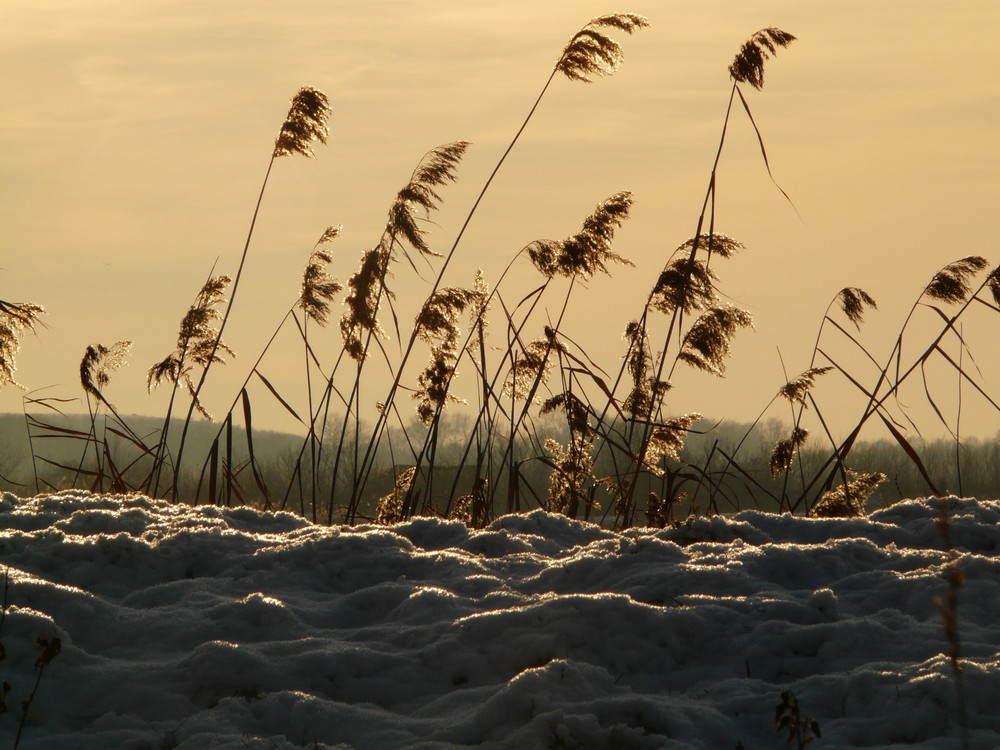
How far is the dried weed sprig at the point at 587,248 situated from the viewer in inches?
212

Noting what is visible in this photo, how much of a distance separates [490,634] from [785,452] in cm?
365

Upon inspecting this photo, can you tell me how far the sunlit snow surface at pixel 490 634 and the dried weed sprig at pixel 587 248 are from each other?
7.11ft

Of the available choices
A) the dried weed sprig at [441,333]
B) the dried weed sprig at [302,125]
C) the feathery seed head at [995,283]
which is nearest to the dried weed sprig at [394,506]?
the dried weed sprig at [441,333]

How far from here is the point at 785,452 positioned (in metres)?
5.72

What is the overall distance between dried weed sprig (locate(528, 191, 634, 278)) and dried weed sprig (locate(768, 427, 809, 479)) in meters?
1.44

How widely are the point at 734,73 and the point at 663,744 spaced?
3.92 m

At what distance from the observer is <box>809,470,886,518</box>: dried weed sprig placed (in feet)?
16.7

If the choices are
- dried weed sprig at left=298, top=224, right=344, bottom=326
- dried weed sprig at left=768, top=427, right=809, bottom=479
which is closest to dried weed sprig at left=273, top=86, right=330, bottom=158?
dried weed sprig at left=298, top=224, right=344, bottom=326

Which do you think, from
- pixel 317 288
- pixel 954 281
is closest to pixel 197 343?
pixel 317 288

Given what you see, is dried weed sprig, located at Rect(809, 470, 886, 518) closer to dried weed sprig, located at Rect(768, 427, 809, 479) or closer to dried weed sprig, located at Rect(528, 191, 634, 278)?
dried weed sprig, located at Rect(768, 427, 809, 479)

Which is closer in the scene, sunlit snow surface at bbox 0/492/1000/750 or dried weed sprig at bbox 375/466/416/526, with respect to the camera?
sunlit snow surface at bbox 0/492/1000/750

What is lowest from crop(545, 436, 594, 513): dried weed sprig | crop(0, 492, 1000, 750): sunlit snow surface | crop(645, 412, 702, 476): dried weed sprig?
crop(0, 492, 1000, 750): sunlit snow surface

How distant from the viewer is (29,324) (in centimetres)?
534

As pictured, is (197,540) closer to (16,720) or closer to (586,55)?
(16,720)
